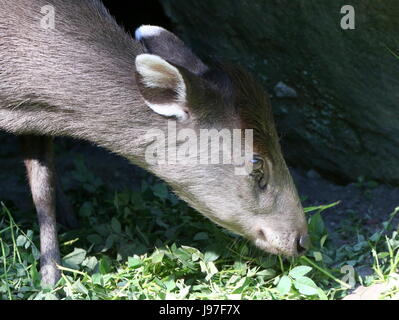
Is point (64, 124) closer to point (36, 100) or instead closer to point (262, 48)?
point (36, 100)

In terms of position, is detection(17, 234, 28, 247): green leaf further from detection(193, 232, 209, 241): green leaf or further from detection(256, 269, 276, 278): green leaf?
detection(256, 269, 276, 278): green leaf

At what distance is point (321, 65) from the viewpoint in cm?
521

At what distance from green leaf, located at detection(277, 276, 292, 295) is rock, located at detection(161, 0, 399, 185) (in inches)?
57.9

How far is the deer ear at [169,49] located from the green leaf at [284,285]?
118cm

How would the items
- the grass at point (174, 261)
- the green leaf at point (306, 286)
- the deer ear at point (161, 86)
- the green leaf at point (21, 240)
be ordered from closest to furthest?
the deer ear at point (161, 86)
the green leaf at point (306, 286)
the grass at point (174, 261)
the green leaf at point (21, 240)

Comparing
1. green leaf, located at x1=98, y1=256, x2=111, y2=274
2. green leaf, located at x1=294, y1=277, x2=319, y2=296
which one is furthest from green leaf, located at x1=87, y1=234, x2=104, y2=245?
green leaf, located at x1=294, y1=277, x2=319, y2=296

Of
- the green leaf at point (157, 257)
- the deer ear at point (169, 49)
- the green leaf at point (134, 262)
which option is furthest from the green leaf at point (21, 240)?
the deer ear at point (169, 49)

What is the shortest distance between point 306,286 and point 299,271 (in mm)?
138

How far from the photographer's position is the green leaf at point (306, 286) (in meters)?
4.15

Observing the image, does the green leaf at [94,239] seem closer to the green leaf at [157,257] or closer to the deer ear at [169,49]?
the green leaf at [157,257]

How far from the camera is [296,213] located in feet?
14.1

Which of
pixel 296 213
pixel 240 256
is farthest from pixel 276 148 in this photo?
pixel 240 256

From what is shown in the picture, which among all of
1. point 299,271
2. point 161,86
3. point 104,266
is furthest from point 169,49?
point 299,271

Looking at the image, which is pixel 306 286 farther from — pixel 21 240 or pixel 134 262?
pixel 21 240
